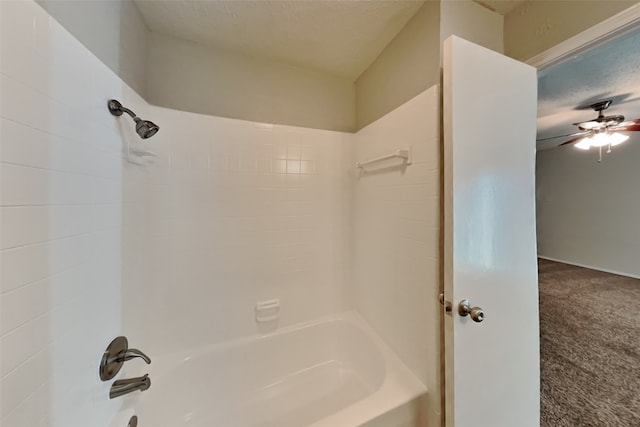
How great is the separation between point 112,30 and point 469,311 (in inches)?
76.7

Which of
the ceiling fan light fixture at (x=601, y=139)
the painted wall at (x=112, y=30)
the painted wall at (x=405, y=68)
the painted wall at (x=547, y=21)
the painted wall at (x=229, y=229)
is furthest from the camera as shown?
the ceiling fan light fixture at (x=601, y=139)

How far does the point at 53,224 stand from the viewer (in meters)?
0.69

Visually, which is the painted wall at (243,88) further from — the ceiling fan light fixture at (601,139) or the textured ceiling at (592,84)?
Result: the ceiling fan light fixture at (601,139)

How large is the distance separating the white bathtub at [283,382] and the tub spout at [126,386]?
0.36 feet

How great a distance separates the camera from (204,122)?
141cm

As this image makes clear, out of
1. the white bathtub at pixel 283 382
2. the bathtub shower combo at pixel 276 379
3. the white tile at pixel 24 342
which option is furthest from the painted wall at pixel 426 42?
the white tile at pixel 24 342

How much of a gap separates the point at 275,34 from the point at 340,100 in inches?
26.0

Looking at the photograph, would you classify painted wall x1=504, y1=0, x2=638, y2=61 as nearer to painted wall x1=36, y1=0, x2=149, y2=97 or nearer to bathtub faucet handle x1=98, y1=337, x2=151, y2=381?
painted wall x1=36, y1=0, x2=149, y2=97

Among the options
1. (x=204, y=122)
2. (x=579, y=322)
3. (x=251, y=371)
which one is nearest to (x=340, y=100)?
(x=204, y=122)

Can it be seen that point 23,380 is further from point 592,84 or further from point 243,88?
point 592,84

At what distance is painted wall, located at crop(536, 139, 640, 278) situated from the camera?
383 cm

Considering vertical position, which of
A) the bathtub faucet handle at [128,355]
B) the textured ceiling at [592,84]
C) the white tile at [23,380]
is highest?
the textured ceiling at [592,84]

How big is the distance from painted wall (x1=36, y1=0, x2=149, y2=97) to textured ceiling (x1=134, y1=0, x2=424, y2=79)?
0.41 feet

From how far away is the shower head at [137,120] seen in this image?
3.15ft
